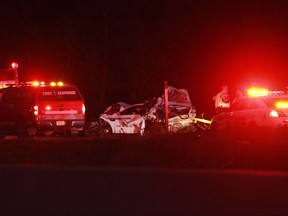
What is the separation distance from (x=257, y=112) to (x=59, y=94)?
248 inches

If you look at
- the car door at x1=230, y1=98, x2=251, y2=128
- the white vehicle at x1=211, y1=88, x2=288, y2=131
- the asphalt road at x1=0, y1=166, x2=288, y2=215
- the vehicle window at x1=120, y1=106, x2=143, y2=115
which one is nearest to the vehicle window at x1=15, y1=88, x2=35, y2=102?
the vehicle window at x1=120, y1=106, x2=143, y2=115

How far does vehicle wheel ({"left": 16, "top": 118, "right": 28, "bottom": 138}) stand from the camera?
18297 millimetres

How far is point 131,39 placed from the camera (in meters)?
35.6

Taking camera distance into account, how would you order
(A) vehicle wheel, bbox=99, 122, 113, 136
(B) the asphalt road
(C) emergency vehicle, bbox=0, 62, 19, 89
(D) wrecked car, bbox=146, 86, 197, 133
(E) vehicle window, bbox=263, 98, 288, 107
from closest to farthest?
1. (B) the asphalt road
2. (E) vehicle window, bbox=263, 98, 288, 107
3. (D) wrecked car, bbox=146, 86, 197, 133
4. (A) vehicle wheel, bbox=99, 122, 113, 136
5. (C) emergency vehicle, bbox=0, 62, 19, 89

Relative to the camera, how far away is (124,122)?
2034 cm

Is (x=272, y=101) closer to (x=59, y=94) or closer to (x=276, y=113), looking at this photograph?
(x=276, y=113)

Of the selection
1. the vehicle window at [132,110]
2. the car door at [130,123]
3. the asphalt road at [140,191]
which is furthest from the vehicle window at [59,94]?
the asphalt road at [140,191]

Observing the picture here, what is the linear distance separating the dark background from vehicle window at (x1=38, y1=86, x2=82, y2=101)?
36.6 ft

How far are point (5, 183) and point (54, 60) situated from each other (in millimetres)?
29120

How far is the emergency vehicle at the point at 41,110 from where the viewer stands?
18062mm

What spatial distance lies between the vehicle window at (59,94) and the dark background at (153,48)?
36.6 feet

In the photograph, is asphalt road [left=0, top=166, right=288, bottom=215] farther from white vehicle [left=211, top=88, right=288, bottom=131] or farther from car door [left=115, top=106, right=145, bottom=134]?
car door [left=115, top=106, right=145, bottom=134]

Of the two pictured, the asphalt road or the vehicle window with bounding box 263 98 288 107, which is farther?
the vehicle window with bounding box 263 98 288 107

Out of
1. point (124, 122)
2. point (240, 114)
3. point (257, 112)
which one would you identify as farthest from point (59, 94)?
point (257, 112)
